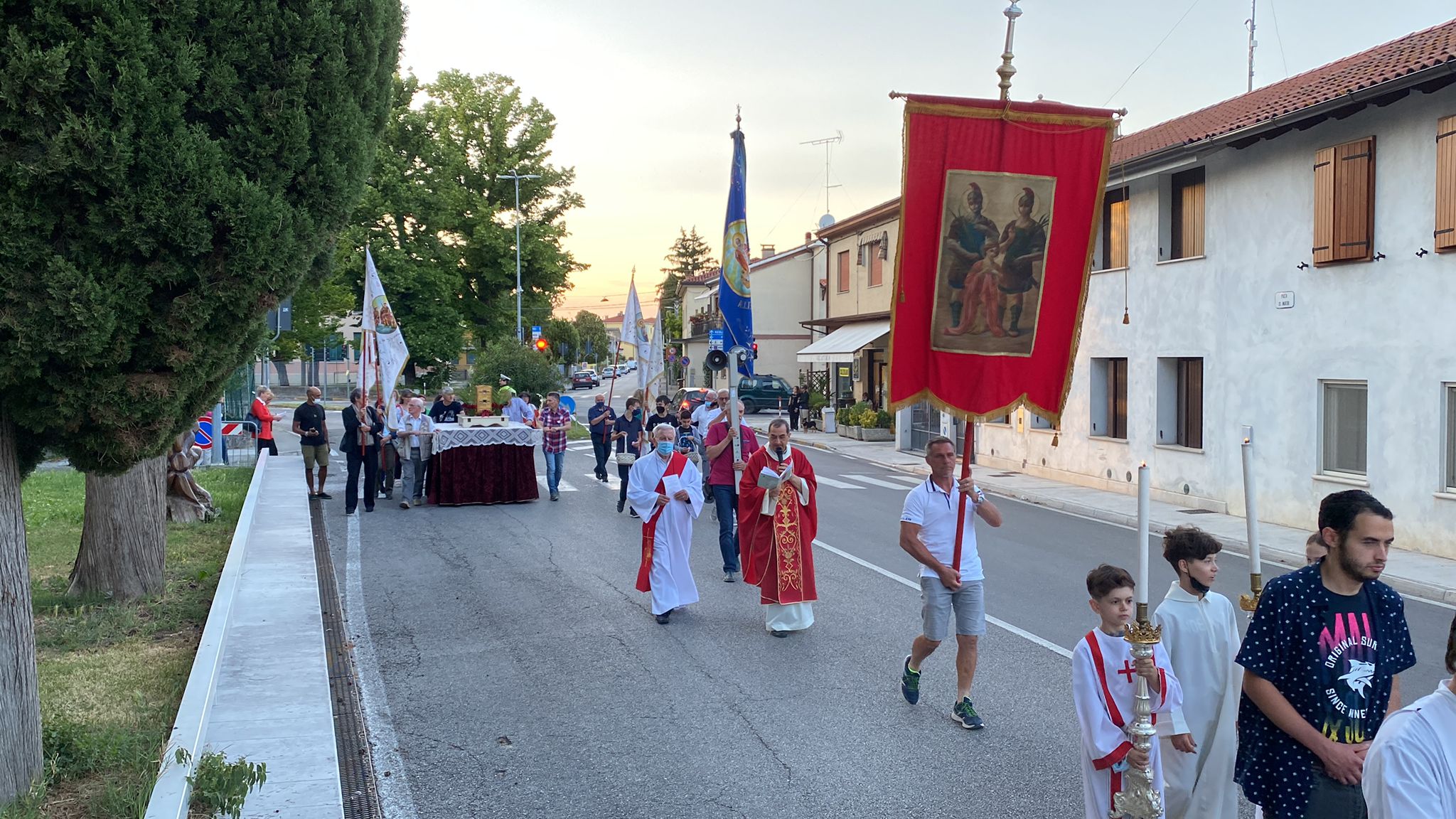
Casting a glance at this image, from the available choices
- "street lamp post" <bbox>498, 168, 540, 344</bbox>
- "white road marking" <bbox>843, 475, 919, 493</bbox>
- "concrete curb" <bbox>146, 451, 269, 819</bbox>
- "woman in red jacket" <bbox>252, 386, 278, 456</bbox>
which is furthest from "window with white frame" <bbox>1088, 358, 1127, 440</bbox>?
"street lamp post" <bbox>498, 168, 540, 344</bbox>

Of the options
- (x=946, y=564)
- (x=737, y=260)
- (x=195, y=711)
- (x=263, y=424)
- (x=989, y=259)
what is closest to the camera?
(x=195, y=711)

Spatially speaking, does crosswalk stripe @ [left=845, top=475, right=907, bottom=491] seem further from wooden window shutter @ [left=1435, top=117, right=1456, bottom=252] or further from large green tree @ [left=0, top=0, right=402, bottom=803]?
large green tree @ [left=0, top=0, right=402, bottom=803]

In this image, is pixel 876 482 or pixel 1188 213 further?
pixel 876 482

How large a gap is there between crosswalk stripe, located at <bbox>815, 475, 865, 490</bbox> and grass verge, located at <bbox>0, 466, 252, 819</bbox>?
1053 centimetres

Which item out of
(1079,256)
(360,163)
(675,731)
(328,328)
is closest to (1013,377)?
(1079,256)

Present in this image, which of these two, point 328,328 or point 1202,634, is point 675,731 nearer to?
point 1202,634

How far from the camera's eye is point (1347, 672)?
3355 mm

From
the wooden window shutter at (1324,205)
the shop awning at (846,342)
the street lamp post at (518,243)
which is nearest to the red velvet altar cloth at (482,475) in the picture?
the wooden window shutter at (1324,205)

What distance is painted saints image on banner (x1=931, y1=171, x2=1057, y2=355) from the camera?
559 centimetres

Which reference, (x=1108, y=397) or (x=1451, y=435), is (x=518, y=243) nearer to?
(x=1108, y=397)

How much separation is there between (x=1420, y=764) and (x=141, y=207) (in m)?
4.81

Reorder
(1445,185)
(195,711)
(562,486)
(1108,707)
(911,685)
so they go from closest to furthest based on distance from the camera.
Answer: (1108,707) < (195,711) < (911,685) < (1445,185) < (562,486)

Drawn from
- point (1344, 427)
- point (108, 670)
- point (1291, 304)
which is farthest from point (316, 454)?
point (1344, 427)

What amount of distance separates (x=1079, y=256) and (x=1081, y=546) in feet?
28.0
